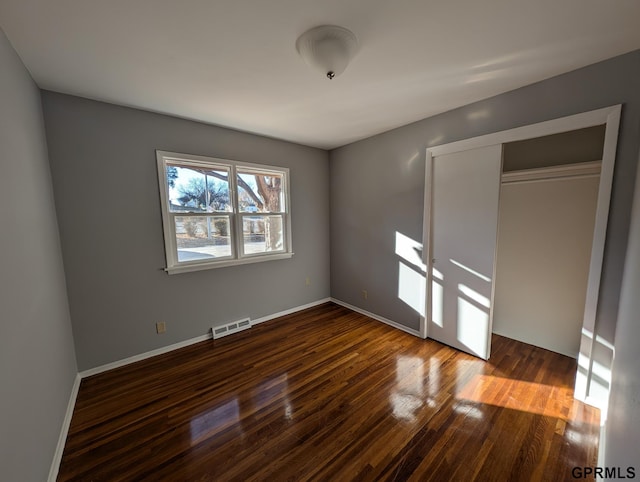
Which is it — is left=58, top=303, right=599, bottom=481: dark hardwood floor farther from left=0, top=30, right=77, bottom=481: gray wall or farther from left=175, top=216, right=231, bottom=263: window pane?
left=175, top=216, right=231, bottom=263: window pane

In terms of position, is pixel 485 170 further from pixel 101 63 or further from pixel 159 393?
pixel 159 393

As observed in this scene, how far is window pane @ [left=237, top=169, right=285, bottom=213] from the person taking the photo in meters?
3.10

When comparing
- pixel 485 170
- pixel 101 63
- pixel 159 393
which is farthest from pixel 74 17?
pixel 485 170

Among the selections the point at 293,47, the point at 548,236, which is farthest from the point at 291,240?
the point at 548,236

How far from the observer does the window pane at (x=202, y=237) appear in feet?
8.86

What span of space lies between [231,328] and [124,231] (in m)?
1.58

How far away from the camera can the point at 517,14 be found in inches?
51.0

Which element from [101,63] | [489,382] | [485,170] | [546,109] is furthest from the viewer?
[485,170]

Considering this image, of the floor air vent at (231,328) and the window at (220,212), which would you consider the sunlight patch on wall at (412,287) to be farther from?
the floor air vent at (231,328)

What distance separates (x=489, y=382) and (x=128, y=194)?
12.1 ft

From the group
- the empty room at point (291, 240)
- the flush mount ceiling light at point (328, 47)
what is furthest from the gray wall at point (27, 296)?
the flush mount ceiling light at point (328, 47)

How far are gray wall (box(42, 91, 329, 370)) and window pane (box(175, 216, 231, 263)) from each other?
19 cm

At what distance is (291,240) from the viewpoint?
3551 mm

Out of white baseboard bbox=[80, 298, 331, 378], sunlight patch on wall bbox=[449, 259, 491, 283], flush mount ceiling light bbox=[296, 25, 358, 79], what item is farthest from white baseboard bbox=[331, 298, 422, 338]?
flush mount ceiling light bbox=[296, 25, 358, 79]
